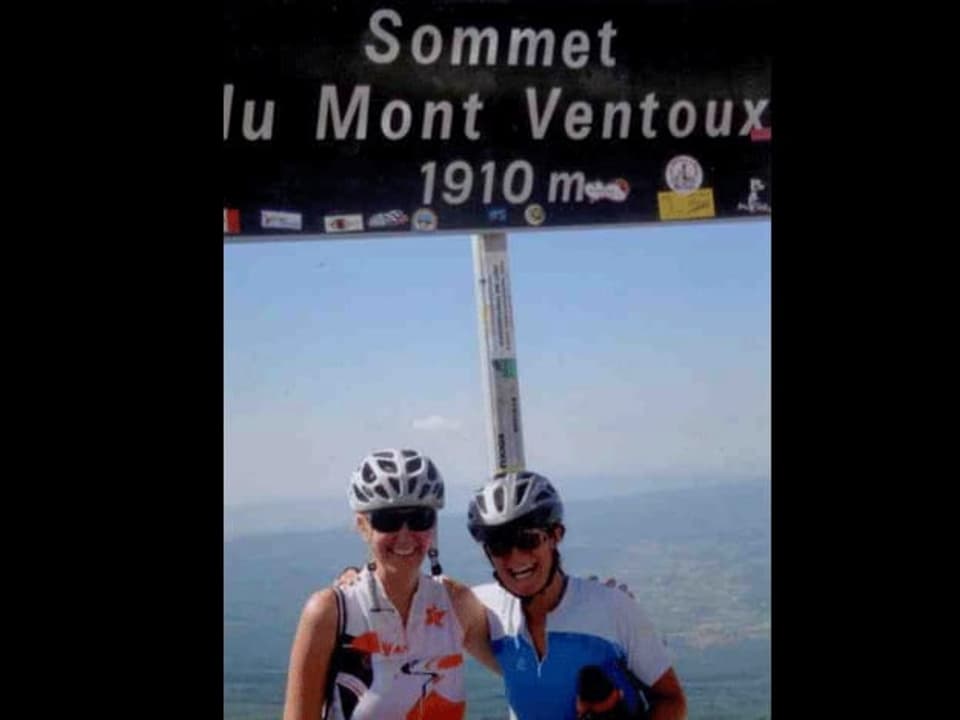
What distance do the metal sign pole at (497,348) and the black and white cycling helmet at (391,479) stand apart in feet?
0.51

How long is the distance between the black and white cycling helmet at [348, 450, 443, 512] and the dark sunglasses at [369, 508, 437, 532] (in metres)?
0.02

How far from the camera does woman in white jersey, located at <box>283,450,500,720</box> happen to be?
296 centimetres

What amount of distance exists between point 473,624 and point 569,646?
0.21 m

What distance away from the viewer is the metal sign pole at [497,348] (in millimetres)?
3021

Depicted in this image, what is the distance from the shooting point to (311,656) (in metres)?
2.97

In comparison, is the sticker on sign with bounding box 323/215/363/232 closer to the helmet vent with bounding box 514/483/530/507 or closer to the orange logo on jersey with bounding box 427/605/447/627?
the helmet vent with bounding box 514/483/530/507

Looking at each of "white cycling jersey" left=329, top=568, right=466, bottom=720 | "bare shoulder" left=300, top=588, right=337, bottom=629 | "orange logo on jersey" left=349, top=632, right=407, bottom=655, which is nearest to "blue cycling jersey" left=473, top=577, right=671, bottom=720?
"white cycling jersey" left=329, top=568, right=466, bottom=720

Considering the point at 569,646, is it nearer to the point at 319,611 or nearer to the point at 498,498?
the point at 498,498

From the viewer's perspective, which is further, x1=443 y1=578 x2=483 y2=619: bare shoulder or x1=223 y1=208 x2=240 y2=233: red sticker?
x1=443 y1=578 x2=483 y2=619: bare shoulder

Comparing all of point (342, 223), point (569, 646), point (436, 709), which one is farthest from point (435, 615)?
point (342, 223)
